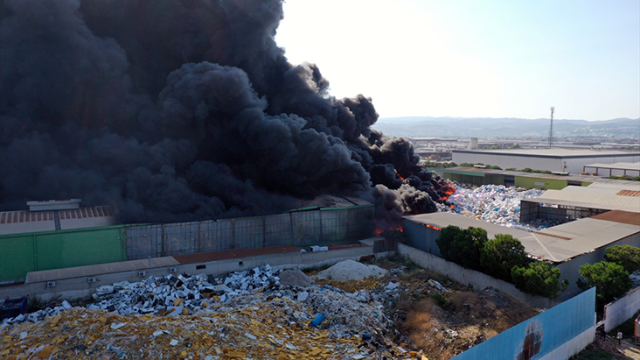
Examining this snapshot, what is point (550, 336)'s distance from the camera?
12633 mm

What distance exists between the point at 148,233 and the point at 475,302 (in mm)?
15458

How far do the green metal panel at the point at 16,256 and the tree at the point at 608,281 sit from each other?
76.3 feet

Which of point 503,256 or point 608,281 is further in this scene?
point 503,256

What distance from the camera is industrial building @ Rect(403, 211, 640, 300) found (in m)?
17.9

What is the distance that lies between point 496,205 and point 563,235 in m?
12.7

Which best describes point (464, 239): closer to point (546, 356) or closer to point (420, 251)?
point (420, 251)

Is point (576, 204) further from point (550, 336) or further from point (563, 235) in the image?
point (550, 336)

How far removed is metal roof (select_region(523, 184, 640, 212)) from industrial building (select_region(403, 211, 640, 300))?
211cm

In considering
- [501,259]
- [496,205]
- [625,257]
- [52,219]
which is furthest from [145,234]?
[496,205]

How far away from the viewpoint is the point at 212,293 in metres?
17.3

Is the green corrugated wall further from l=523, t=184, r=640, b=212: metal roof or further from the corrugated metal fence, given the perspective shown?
l=523, t=184, r=640, b=212: metal roof

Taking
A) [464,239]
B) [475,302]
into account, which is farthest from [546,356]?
[464,239]

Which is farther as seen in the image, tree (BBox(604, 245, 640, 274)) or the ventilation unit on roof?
the ventilation unit on roof

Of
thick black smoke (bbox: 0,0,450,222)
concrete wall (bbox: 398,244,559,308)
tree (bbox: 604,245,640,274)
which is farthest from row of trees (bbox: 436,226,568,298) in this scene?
thick black smoke (bbox: 0,0,450,222)
